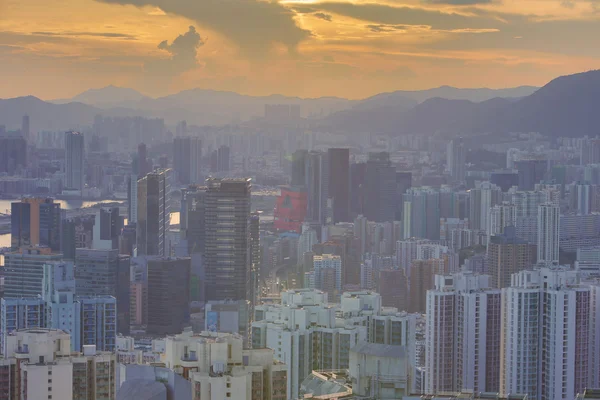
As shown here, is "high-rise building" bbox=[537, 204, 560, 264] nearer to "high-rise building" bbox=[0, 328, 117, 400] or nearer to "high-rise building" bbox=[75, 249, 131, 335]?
"high-rise building" bbox=[75, 249, 131, 335]

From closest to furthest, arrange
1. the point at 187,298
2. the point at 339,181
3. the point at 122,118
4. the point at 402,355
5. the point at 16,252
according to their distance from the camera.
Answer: the point at 402,355
the point at 187,298
the point at 16,252
the point at 122,118
the point at 339,181

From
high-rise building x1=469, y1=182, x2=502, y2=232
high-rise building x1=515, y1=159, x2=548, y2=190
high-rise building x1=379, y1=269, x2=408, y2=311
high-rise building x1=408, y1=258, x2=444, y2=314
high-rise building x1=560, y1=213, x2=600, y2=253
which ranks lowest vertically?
high-rise building x1=379, y1=269, x2=408, y2=311

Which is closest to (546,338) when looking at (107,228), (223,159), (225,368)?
(225,368)

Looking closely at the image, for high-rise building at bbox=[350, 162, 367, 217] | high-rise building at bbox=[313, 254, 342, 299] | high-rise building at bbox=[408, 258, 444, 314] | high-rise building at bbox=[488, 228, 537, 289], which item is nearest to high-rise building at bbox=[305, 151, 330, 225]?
high-rise building at bbox=[350, 162, 367, 217]

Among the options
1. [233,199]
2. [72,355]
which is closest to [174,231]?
[233,199]

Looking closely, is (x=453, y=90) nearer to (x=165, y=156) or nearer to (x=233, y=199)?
(x=233, y=199)

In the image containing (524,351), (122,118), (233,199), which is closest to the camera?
(524,351)

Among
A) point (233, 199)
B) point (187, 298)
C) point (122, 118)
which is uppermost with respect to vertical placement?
point (122, 118)
